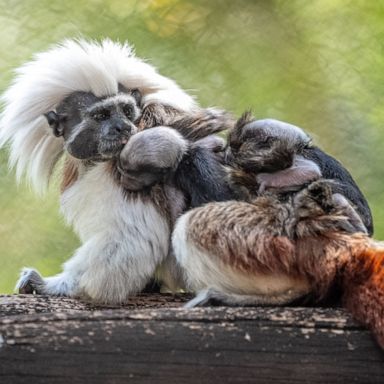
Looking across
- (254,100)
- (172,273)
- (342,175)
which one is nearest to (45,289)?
(172,273)

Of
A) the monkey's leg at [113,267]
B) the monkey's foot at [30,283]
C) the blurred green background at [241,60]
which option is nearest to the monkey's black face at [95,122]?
the monkey's leg at [113,267]

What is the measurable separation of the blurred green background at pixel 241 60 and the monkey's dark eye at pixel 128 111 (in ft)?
3.73

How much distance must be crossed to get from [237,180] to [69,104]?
74 centimetres

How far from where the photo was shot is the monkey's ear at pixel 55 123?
316cm

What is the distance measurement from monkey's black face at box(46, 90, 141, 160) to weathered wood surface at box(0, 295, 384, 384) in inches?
33.6

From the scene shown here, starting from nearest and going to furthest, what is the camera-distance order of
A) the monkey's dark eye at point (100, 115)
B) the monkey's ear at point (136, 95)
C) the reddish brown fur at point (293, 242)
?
the reddish brown fur at point (293, 242)
the monkey's dark eye at point (100, 115)
the monkey's ear at point (136, 95)

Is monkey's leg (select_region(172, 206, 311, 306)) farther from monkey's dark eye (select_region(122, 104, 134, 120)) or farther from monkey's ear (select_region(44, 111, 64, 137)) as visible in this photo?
monkey's ear (select_region(44, 111, 64, 137))

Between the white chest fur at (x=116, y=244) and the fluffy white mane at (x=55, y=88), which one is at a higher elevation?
the fluffy white mane at (x=55, y=88)

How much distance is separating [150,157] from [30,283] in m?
0.62

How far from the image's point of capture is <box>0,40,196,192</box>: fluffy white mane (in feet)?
10.4

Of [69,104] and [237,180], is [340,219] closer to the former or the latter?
[237,180]

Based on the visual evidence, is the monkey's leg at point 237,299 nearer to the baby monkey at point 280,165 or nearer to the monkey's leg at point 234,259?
the monkey's leg at point 234,259

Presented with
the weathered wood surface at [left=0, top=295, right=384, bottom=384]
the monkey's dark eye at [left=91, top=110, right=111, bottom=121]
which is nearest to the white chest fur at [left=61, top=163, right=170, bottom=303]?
the monkey's dark eye at [left=91, top=110, right=111, bottom=121]

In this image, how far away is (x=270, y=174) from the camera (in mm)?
2713
